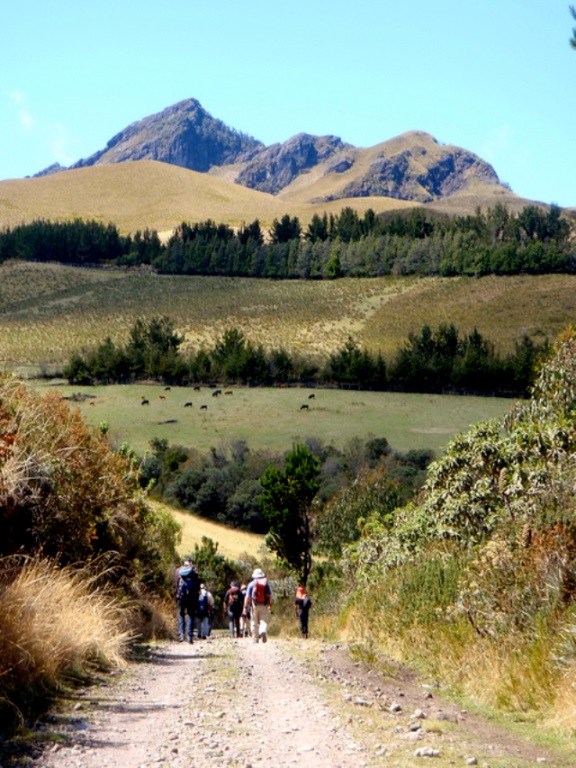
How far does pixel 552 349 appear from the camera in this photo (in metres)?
17.1

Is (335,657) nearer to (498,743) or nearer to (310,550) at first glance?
(498,743)

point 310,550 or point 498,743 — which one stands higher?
point 498,743

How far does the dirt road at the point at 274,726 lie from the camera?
22.5 feet

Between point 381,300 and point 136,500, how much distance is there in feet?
379

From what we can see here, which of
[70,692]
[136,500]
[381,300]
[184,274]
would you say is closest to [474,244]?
[381,300]

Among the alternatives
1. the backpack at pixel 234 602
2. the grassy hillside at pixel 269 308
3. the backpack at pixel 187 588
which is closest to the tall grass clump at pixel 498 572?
the backpack at pixel 187 588

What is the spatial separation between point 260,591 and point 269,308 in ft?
361

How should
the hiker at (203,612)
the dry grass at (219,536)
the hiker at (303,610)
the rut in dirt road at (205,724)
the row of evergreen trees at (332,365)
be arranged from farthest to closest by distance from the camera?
the row of evergreen trees at (332,365)
the dry grass at (219,536)
the hiker at (303,610)
the hiker at (203,612)
the rut in dirt road at (205,724)

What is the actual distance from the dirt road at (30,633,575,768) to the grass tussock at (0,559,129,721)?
0.38 metres

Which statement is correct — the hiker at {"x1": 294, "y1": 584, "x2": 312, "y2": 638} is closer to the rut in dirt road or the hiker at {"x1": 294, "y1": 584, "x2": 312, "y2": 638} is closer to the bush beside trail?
the bush beside trail

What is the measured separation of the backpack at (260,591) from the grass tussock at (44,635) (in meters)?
7.03

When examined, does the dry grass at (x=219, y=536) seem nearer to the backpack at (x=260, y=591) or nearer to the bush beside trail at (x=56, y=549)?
the backpack at (x=260, y=591)

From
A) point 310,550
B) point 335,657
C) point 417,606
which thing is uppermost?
point 417,606

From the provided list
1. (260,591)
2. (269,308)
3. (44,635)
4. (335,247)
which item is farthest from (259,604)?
(335,247)
